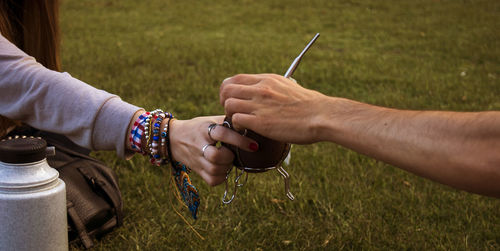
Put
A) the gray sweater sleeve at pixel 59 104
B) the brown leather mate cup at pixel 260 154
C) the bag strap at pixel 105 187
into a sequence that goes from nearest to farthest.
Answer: the brown leather mate cup at pixel 260 154 < the gray sweater sleeve at pixel 59 104 < the bag strap at pixel 105 187

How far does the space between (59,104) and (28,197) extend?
40 cm

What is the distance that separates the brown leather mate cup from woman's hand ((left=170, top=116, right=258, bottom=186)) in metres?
0.02

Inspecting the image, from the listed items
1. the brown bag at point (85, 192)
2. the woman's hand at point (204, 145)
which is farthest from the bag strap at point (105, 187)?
the woman's hand at point (204, 145)

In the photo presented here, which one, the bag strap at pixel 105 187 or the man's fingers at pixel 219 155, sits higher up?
the man's fingers at pixel 219 155

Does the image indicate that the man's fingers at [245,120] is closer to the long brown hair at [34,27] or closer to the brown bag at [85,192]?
the brown bag at [85,192]

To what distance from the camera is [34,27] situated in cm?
244

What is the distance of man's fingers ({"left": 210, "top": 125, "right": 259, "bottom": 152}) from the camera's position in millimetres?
1640

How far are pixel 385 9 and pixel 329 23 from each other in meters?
2.15

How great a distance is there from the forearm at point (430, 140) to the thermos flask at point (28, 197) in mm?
857

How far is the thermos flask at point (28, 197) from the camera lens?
1509 millimetres

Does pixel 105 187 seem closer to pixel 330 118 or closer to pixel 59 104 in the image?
pixel 59 104

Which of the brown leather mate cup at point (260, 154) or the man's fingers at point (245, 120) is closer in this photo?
the man's fingers at point (245, 120)

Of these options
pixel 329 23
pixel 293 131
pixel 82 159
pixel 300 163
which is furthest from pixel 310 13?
pixel 293 131

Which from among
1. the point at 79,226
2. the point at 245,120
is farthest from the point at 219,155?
the point at 79,226
